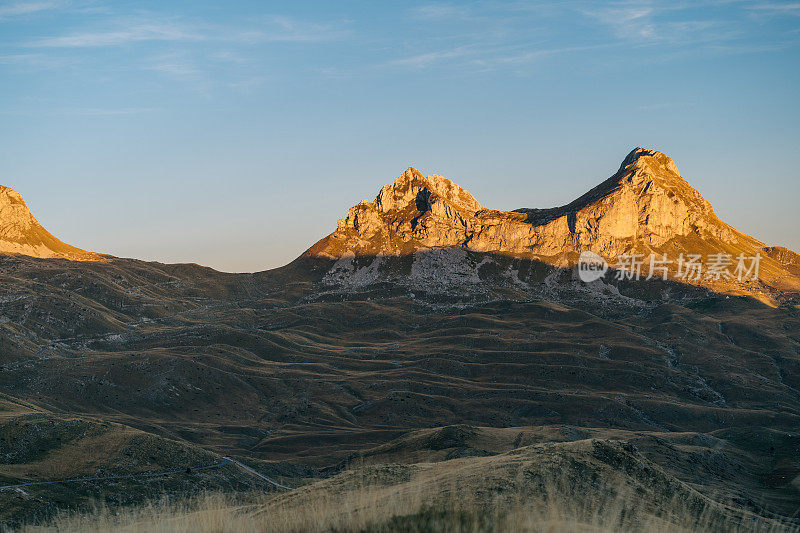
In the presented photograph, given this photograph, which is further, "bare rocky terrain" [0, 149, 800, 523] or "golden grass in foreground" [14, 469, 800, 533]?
"bare rocky terrain" [0, 149, 800, 523]

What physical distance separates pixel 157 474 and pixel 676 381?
13476cm

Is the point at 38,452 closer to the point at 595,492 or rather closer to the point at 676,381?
the point at 595,492

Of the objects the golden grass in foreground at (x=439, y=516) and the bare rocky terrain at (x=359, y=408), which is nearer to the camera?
the golden grass in foreground at (x=439, y=516)

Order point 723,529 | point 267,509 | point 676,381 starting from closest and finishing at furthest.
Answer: point 267,509
point 723,529
point 676,381

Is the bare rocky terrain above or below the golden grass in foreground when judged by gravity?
below

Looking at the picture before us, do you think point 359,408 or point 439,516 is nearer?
point 439,516

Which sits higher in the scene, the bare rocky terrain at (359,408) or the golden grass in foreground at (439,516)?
the golden grass in foreground at (439,516)

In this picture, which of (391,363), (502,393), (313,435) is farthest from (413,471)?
(391,363)

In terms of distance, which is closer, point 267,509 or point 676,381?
point 267,509

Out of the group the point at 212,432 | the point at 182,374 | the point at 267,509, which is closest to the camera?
the point at 267,509

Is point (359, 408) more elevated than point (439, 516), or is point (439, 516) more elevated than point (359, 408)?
point (439, 516)

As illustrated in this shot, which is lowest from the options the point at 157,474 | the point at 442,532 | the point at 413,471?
the point at 157,474

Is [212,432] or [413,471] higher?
[413,471]

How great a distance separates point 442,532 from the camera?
45.8ft
